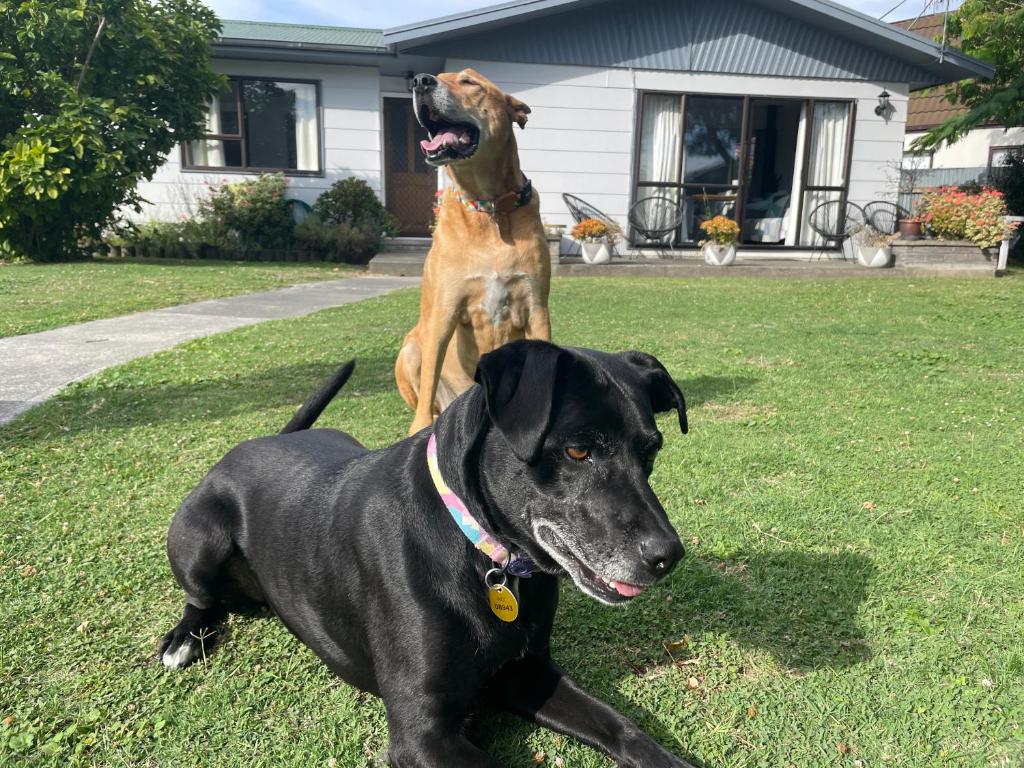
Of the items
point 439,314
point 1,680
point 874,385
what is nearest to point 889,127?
point 874,385

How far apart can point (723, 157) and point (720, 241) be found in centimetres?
259

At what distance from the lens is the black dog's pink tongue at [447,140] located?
3.80m

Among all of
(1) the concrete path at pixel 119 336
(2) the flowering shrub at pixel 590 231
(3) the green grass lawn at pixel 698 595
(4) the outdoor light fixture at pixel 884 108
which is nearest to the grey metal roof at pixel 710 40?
(4) the outdoor light fixture at pixel 884 108

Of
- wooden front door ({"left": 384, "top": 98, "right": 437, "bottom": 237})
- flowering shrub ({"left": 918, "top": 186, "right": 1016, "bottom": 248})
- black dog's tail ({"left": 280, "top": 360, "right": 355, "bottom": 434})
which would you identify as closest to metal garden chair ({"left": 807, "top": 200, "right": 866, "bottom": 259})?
flowering shrub ({"left": 918, "top": 186, "right": 1016, "bottom": 248})

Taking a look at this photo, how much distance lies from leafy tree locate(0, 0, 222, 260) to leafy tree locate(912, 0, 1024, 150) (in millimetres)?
15904

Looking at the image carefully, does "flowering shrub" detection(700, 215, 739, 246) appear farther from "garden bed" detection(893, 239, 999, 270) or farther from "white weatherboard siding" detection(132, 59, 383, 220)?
"white weatherboard siding" detection(132, 59, 383, 220)

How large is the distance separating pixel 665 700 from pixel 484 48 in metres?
14.3

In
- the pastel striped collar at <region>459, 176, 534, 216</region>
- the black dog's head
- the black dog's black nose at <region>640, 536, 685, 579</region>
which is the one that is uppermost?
the pastel striped collar at <region>459, 176, 534, 216</region>

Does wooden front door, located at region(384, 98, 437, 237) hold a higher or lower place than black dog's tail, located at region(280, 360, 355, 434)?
higher

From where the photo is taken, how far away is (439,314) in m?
4.00

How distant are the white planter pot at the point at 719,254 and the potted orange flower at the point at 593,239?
6.83 ft

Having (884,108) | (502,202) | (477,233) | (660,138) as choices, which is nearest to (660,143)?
(660,138)

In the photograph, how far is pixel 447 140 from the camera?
3.81 meters

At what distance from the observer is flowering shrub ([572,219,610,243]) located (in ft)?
45.9
